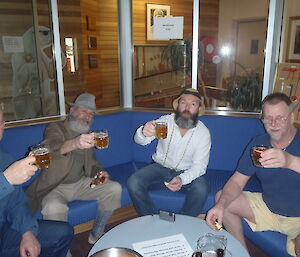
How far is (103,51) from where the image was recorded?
6.43 metres

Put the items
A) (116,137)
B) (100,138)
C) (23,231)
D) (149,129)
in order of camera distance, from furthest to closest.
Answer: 1. (116,137)
2. (149,129)
3. (100,138)
4. (23,231)

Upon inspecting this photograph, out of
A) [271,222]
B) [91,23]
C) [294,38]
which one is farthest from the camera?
[91,23]

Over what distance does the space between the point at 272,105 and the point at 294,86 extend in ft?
4.62

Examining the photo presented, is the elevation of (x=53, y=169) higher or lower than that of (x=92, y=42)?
lower

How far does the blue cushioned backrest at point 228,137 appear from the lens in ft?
10.3

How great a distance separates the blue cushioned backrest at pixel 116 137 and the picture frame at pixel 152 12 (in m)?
2.10

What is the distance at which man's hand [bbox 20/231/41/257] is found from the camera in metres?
1.88

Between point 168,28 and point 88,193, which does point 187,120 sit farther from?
point 168,28

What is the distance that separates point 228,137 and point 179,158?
0.67 metres

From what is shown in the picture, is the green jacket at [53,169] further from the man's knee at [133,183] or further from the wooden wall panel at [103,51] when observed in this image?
the wooden wall panel at [103,51]

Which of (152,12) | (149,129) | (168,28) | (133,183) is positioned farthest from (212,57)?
(133,183)

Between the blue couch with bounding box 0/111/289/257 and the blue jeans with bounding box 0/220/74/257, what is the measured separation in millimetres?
341

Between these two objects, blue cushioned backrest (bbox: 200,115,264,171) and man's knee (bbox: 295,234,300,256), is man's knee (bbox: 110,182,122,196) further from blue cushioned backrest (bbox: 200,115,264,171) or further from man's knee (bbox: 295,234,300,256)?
man's knee (bbox: 295,234,300,256)

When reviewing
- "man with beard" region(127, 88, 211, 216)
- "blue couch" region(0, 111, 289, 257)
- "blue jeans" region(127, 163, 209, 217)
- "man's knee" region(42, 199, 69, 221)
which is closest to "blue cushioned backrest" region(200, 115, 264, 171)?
"blue couch" region(0, 111, 289, 257)
